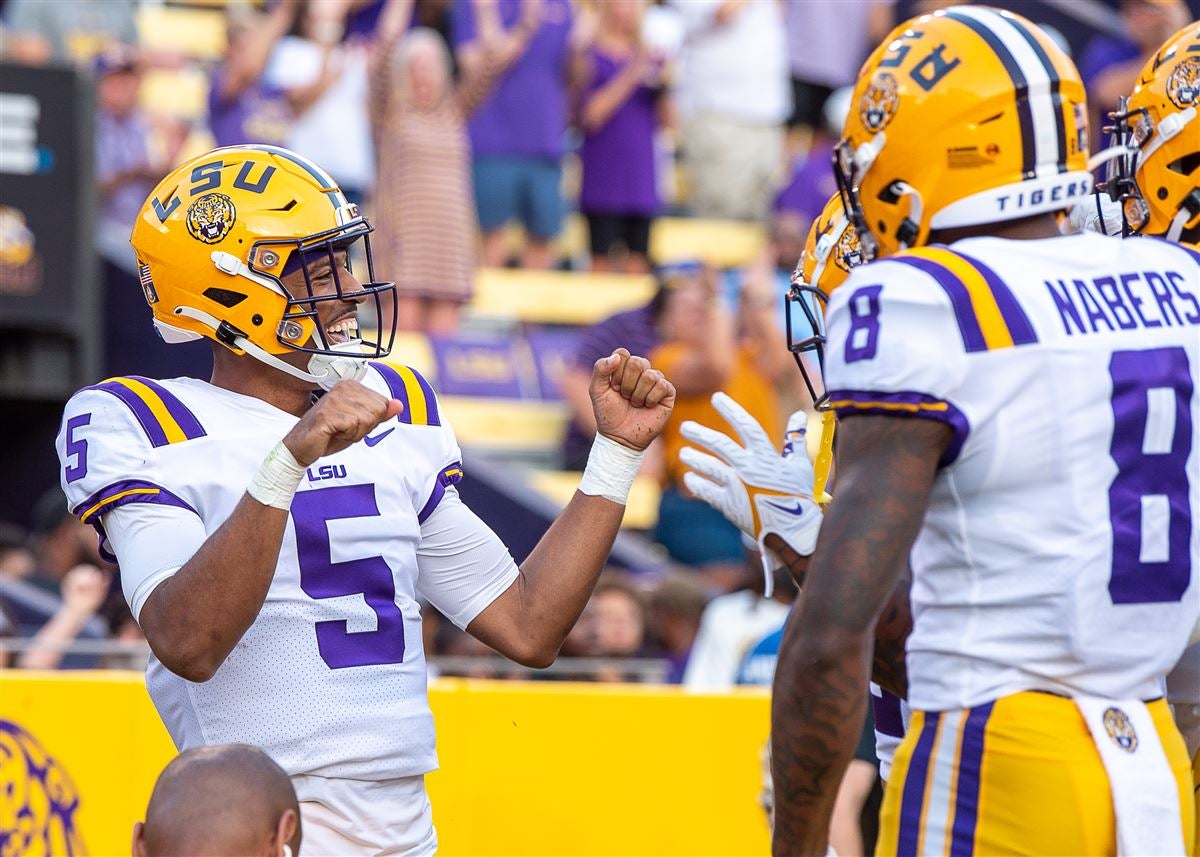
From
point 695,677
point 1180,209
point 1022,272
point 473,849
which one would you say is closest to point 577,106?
point 695,677

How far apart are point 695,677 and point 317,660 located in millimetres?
3891

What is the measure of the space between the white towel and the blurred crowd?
15.2 ft

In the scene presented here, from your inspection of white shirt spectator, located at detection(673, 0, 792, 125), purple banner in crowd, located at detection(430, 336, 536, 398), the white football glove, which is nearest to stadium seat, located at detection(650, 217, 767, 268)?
white shirt spectator, located at detection(673, 0, 792, 125)

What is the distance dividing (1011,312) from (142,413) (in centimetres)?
154

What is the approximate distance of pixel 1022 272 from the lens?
252cm

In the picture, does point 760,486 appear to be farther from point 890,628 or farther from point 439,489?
point 439,489

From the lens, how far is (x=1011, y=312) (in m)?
2.47

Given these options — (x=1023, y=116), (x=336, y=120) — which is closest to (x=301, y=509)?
(x=1023, y=116)

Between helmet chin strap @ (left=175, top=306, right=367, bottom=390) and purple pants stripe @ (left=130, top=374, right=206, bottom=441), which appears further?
helmet chin strap @ (left=175, top=306, right=367, bottom=390)

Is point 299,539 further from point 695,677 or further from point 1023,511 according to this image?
point 695,677

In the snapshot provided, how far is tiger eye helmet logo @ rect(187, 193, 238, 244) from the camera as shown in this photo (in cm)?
337

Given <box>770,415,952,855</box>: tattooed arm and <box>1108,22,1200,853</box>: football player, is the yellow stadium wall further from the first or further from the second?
<box>770,415,952,855</box>: tattooed arm

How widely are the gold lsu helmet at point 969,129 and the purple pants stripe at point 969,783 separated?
27.2 inches

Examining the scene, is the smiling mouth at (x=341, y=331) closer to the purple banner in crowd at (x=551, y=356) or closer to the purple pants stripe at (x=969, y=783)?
the purple pants stripe at (x=969, y=783)
